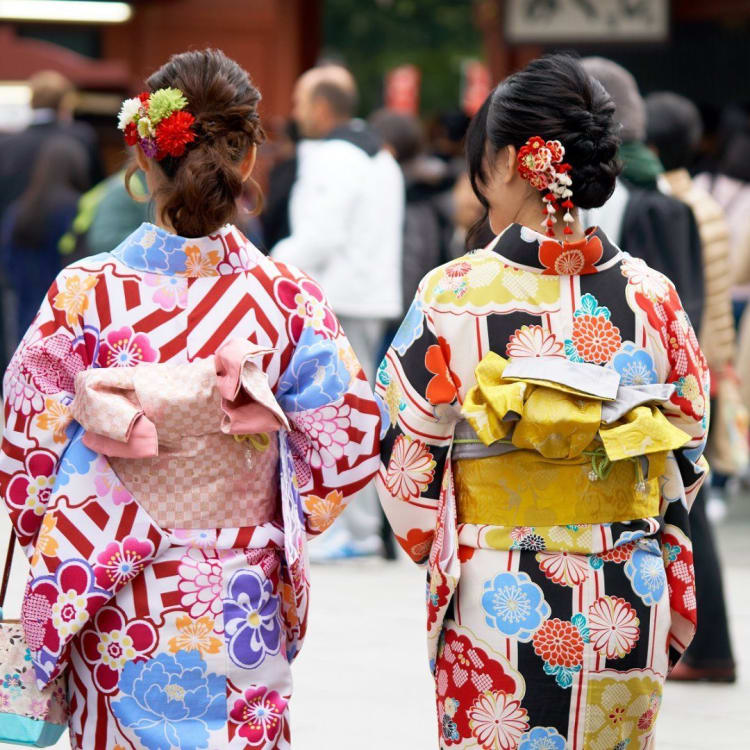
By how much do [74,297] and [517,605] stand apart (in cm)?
99

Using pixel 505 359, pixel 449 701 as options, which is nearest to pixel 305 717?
pixel 449 701

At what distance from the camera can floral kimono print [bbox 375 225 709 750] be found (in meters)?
2.74

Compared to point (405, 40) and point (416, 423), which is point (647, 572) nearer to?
point (416, 423)

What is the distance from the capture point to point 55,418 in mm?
2814

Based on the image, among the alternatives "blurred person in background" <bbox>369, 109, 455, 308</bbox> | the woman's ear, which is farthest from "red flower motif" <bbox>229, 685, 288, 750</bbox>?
"blurred person in background" <bbox>369, 109, 455, 308</bbox>

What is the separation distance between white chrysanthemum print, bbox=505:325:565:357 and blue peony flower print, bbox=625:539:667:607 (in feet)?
1.31

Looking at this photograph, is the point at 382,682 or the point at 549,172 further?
the point at 382,682

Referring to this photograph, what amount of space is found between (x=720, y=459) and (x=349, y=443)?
4154mm

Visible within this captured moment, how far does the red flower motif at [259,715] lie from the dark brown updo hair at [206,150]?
87cm

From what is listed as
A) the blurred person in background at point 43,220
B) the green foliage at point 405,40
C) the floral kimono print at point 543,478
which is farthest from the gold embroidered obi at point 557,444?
the green foliage at point 405,40

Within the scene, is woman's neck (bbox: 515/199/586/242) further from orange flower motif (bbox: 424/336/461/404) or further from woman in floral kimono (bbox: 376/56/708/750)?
orange flower motif (bbox: 424/336/461/404)

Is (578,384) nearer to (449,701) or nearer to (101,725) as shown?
(449,701)

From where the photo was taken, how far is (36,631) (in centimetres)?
280

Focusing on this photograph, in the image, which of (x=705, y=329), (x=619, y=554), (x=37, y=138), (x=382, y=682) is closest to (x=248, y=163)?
(x=619, y=554)
